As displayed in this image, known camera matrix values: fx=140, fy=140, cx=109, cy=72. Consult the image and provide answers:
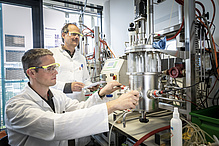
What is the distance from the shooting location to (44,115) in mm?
833

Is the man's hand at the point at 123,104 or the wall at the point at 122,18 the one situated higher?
the wall at the point at 122,18

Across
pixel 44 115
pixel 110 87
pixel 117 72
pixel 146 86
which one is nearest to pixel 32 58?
pixel 44 115

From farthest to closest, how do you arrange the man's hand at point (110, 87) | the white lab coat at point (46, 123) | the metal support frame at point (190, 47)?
the man's hand at point (110, 87) < the metal support frame at point (190, 47) < the white lab coat at point (46, 123)

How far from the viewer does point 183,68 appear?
1.06 m

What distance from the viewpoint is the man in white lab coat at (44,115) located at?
2.65ft

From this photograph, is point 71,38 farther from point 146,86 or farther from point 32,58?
point 146,86

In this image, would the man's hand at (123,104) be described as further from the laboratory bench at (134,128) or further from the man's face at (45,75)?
the man's face at (45,75)

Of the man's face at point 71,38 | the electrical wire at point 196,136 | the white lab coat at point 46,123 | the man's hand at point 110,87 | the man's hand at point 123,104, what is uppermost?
the man's face at point 71,38

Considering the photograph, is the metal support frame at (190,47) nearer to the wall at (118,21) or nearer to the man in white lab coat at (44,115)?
the man in white lab coat at (44,115)

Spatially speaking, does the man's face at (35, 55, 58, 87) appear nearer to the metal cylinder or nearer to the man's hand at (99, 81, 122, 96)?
the man's hand at (99, 81, 122, 96)

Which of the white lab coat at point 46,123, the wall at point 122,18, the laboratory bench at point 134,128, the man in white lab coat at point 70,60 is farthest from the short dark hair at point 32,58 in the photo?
the wall at point 122,18

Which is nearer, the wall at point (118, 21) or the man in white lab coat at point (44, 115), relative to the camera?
the man in white lab coat at point (44, 115)

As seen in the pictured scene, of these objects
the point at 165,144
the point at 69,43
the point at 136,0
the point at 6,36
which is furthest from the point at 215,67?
the point at 6,36

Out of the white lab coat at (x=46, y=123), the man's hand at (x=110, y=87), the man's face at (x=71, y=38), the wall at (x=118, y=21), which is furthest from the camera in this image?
the wall at (x=118, y=21)
